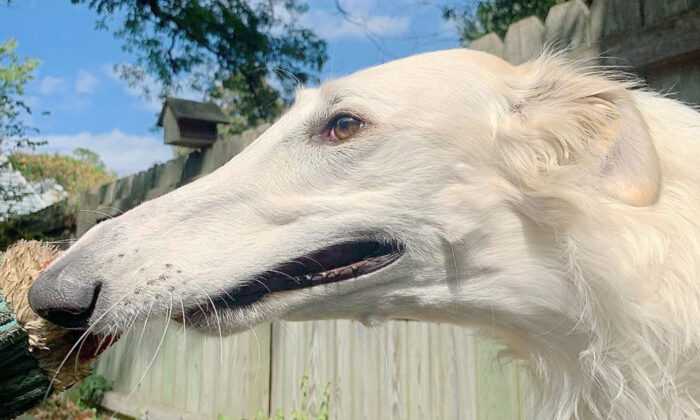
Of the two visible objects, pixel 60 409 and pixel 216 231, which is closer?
pixel 216 231

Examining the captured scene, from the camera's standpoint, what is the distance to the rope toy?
7.19 feet

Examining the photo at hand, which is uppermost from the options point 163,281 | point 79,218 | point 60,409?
point 79,218

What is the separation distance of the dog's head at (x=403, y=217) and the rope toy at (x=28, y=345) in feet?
1.53

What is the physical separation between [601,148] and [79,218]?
309 inches

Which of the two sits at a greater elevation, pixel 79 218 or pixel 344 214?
pixel 79 218

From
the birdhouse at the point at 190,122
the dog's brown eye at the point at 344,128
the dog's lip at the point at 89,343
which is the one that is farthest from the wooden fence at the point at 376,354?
the dog's brown eye at the point at 344,128

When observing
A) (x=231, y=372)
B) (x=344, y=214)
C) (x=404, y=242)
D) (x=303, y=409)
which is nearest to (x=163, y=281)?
(x=344, y=214)

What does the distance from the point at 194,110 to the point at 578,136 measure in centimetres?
513

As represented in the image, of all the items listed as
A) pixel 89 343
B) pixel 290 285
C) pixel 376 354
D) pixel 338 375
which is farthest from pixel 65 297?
pixel 338 375

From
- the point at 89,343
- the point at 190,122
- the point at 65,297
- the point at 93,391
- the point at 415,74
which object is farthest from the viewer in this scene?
the point at 93,391

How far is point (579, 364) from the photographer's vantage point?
6.38ft

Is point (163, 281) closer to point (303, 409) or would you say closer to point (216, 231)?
point (216, 231)

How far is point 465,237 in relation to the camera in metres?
1.95

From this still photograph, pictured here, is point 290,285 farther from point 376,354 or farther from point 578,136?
point 376,354
